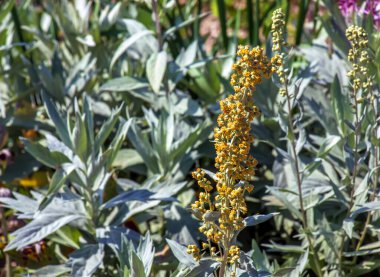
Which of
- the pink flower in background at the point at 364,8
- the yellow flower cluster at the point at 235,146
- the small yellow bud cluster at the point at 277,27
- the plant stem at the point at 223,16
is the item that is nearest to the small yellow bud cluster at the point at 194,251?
the yellow flower cluster at the point at 235,146

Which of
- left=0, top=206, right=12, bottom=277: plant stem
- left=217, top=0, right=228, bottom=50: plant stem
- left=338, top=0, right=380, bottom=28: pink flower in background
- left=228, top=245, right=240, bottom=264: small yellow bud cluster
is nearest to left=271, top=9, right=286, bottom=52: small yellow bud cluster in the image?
left=228, top=245, right=240, bottom=264: small yellow bud cluster

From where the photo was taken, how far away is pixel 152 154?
2.61 m

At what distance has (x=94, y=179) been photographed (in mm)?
2377

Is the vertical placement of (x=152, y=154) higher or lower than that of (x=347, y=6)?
lower

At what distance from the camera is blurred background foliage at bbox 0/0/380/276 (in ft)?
7.41

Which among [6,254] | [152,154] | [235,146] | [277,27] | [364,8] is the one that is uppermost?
[277,27]

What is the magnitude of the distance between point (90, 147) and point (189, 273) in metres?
0.80

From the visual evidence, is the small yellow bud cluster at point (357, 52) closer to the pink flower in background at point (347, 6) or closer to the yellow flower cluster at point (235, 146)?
the yellow flower cluster at point (235, 146)

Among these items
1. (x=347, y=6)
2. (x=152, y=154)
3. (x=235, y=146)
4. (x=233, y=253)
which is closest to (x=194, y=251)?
(x=233, y=253)

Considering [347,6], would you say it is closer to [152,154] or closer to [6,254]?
[152,154]

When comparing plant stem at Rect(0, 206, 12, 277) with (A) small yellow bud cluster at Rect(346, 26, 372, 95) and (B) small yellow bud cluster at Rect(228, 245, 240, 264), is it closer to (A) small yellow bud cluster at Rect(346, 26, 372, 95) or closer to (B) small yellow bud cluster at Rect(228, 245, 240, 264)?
(B) small yellow bud cluster at Rect(228, 245, 240, 264)

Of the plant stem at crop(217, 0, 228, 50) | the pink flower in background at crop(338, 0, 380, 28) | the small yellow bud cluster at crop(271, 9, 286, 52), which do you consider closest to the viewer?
the small yellow bud cluster at crop(271, 9, 286, 52)

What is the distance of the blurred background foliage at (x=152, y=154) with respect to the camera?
226cm

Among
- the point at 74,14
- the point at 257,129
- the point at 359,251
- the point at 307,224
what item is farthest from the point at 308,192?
the point at 74,14
